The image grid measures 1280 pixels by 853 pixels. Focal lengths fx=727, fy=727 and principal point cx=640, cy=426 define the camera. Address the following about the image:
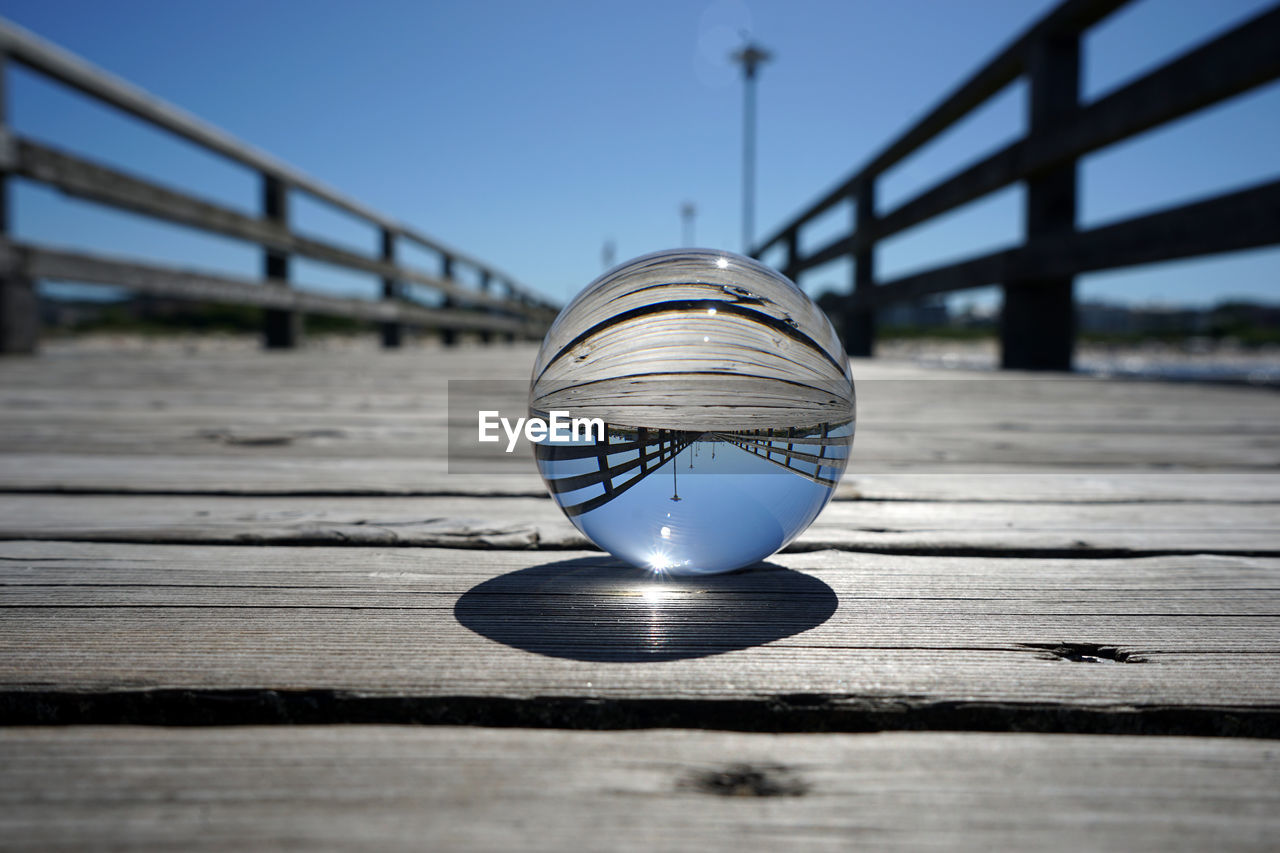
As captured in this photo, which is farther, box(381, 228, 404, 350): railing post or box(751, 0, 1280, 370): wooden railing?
box(381, 228, 404, 350): railing post

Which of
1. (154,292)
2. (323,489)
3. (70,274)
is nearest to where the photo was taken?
(323,489)

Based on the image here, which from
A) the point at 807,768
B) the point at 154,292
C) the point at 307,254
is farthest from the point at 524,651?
the point at 307,254

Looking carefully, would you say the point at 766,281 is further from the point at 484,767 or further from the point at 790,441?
the point at 484,767

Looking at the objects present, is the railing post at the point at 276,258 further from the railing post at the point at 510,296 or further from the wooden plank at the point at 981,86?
the railing post at the point at 510,296

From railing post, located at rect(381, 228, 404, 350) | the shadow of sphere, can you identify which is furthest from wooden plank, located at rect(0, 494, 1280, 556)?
railing post, located at rect(381, 228, 404, 350)

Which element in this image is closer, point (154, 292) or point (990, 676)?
point (990, 676)

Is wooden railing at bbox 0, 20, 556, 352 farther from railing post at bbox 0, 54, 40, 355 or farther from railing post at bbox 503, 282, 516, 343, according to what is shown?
railing post at bbox 503, 282, 516, 343

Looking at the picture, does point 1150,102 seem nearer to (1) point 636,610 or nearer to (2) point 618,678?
(1) point 636,610
